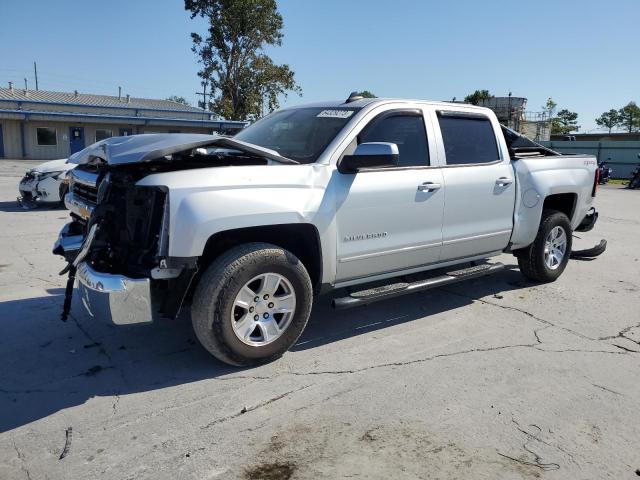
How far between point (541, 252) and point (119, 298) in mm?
4655

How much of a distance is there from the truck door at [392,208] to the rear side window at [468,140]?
1.06 feet

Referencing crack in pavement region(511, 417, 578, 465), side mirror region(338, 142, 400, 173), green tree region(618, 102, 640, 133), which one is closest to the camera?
crack in pavement region(511, 417, 578, 465)

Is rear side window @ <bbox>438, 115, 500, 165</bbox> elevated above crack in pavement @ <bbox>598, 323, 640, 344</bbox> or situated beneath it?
elevated above

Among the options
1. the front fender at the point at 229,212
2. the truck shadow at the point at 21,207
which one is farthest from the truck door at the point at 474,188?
the truck shadow at the point at 21,207

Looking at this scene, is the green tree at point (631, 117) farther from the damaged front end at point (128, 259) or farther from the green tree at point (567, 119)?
the damaged front end at point (128, 259)

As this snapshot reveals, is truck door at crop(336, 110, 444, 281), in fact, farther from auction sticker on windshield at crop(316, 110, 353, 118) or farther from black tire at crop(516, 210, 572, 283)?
black tire at crop(516, 210, 572, 283)

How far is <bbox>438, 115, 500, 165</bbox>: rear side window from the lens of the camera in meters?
5.06

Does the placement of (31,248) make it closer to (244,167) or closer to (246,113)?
(244,167)

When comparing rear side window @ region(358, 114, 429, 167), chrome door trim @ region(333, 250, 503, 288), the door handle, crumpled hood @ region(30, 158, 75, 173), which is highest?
rear side window @ region(358, 114, 429, 167)

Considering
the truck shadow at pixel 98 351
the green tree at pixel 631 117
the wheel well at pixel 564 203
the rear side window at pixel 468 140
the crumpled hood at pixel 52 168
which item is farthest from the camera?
the green tree at pixel 631 117

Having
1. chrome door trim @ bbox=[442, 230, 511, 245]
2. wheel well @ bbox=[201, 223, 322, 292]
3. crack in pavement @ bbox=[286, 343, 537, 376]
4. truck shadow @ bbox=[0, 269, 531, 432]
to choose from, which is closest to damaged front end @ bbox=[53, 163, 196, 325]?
wheel well @ bbox=[201, 223, 322, 292]

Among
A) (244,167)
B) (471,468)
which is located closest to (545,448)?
(471,468)

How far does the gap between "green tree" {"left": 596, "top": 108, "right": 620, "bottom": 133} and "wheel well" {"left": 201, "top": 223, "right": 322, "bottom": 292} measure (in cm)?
9797

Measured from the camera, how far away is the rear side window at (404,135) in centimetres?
453
